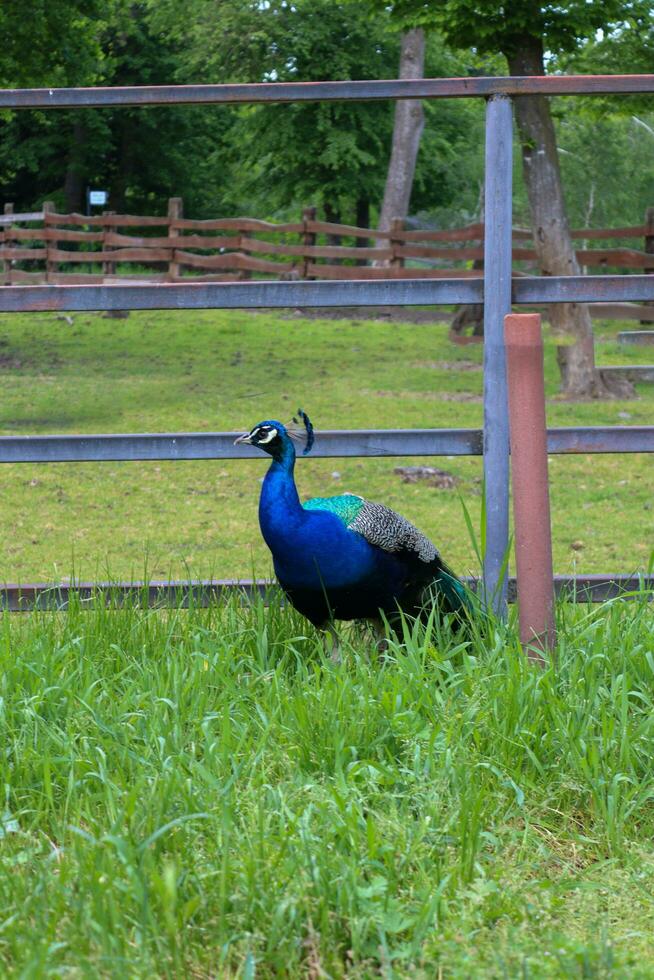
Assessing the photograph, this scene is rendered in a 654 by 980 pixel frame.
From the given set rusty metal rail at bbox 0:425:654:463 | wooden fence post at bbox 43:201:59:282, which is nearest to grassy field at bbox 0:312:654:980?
rusty metal rail at bbox 0:425:654:463

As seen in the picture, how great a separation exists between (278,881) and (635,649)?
4.81ft

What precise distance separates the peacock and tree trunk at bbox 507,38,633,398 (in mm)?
8581

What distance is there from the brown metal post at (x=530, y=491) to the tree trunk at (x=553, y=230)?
341 inches

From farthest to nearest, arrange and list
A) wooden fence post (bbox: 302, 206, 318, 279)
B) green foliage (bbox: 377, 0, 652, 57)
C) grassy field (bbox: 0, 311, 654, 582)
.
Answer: wooden fence post (bbox: 302, 206, 318, 279), green foliage (bbox: 377, 0, 652, 57), grassy field (bbox: 0, 311, 654, 582)

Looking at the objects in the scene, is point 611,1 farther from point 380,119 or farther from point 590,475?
point 380,119

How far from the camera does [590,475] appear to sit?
31.7 feet

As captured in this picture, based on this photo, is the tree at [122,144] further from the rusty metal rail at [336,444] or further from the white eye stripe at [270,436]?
the white eye stripe at [270,436]

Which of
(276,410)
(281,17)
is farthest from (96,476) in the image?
(281,17)

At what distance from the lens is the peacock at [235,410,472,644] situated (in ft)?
12.7

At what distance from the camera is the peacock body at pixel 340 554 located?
12.7 ft

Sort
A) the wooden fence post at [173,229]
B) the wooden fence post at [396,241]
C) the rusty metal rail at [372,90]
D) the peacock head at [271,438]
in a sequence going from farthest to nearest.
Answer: the wooden fence post at [173,229], the wooden fence post at [396,241], the rusty metal rail at [372,90], the peacock head at [271,438]

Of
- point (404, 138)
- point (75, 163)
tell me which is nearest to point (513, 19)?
point (404, 138)

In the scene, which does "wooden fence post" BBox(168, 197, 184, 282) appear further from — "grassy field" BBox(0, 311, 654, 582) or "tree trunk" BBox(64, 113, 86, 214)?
"tree trunk" BBox(64, 113, 86, 214)

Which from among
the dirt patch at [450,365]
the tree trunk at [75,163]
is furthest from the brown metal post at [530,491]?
the tree trunk at [75,163]
